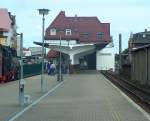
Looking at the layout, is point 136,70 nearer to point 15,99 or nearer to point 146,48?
point 146,48

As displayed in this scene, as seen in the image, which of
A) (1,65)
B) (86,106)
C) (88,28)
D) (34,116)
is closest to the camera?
(34,116)

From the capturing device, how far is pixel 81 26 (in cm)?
14412

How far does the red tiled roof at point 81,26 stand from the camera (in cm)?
13975

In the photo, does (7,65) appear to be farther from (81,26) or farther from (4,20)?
(81,26)

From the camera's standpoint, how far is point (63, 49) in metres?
104

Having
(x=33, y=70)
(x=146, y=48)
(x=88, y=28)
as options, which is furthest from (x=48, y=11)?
(x=88, y=28)

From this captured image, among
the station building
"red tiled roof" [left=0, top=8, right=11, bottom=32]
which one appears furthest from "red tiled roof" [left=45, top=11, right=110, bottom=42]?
"red tiled roof" [left=0, top=8, right=11, bottom=32]

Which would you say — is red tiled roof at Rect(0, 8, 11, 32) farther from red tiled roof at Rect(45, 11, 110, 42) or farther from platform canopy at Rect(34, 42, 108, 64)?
platform canopy at Rect(34, 42, 108, 64)

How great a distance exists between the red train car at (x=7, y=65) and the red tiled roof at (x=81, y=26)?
82.1 meters

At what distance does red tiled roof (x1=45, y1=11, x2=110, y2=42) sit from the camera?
458ft

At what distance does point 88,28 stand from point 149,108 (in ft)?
400

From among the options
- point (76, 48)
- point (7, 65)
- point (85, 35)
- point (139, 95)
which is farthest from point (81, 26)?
point (139, 95)

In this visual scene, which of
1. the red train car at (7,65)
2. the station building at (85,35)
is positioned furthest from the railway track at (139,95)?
the station building at (85,35)

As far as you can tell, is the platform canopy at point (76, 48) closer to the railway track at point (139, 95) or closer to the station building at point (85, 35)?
the station building at point (85, 35)
